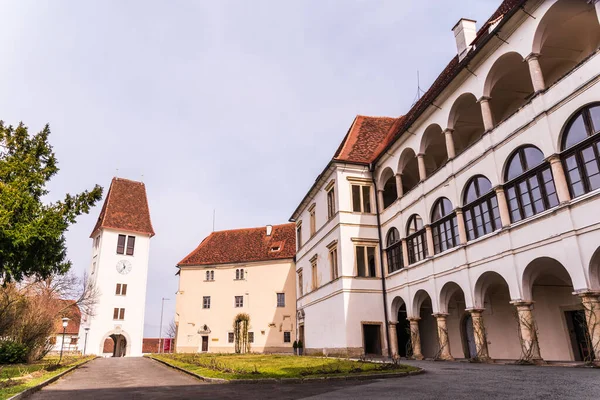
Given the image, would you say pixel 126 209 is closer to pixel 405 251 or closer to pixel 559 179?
pixel 405 251

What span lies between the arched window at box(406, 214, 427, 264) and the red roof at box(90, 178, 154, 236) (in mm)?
38387

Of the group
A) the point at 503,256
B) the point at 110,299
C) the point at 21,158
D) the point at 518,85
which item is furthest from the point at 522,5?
the point at 110,299

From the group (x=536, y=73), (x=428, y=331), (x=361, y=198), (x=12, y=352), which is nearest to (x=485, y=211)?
(x=536, y=73)

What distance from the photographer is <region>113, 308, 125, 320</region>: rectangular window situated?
157ft

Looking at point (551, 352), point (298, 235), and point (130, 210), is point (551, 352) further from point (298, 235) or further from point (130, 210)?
point (130, 210)

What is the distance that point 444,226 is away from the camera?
2122 cm

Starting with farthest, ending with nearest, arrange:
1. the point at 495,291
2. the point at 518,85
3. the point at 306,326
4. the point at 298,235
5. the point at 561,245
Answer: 1. the point at 298,235
2. the point at 306,326
3. the point at 495,291
4. the point at 518,85
5. the point at 561,245

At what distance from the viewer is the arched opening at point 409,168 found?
1022 inches

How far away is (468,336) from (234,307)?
2881 centimetres

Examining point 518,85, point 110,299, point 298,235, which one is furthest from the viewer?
point 110,299

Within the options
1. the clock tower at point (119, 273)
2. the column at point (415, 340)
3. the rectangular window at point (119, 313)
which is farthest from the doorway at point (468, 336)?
the rectangular window at point (119, 313)

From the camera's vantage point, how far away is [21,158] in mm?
17062

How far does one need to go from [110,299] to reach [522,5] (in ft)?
154

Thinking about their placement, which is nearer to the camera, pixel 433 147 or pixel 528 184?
pixel 528 184
